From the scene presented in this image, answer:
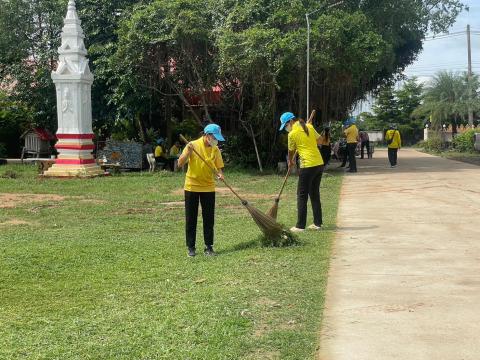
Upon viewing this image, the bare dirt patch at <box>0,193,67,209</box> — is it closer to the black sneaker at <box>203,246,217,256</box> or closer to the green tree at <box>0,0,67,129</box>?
the black sneaker at <box>203,246,217,256</box>

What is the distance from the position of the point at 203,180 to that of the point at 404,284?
8.88ft

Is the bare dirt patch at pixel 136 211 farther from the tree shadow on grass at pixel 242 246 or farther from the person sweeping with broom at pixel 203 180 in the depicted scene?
the person sweeping with broom at pixel 203 180

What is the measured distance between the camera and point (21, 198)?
13055mm

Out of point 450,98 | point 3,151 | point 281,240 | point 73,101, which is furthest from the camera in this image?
point 450,98

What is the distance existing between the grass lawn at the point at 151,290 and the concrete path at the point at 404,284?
0.22 meters

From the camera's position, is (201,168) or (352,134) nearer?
(201,168)

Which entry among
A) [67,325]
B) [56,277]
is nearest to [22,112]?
[56,277]

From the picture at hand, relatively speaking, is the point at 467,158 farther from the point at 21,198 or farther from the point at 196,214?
Answer: the point at 196,214

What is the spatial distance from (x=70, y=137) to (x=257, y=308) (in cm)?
1557

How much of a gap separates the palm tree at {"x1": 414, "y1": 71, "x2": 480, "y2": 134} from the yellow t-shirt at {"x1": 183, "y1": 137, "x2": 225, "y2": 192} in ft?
146

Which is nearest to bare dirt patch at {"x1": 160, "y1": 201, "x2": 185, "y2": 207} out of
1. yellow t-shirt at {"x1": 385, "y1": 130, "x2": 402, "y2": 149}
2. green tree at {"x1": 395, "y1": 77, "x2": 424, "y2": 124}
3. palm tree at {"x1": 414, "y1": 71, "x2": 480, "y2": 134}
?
yellow t-shirt at {"x1": 385, "y1": 130, "x2": 402, "y2": 149}

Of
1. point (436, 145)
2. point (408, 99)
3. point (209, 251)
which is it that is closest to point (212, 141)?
point (209, 251)

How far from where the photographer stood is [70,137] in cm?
1903

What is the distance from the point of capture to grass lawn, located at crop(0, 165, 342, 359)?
3994mm
